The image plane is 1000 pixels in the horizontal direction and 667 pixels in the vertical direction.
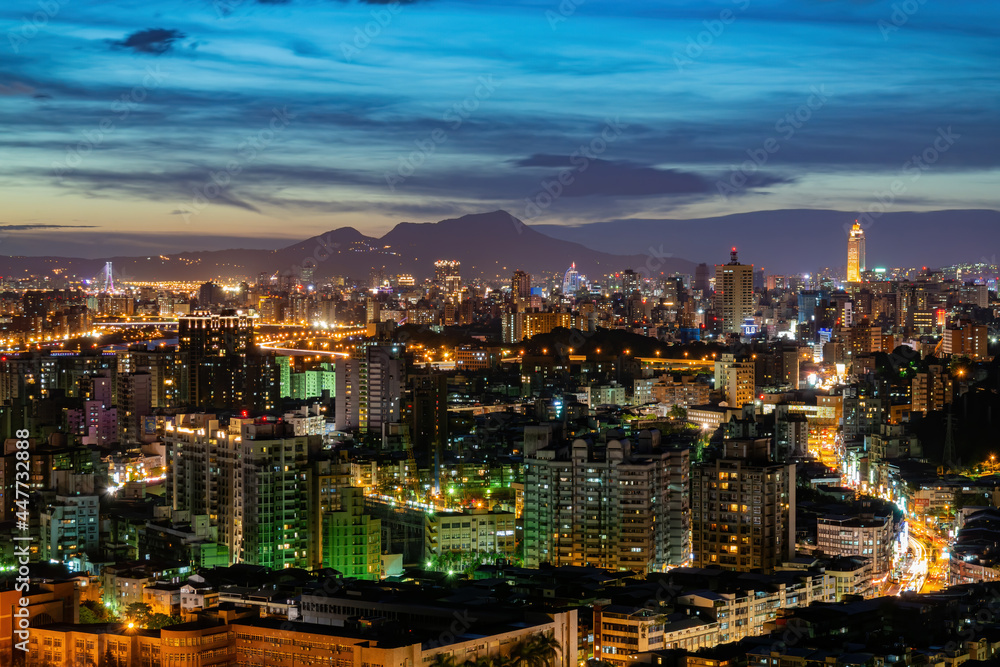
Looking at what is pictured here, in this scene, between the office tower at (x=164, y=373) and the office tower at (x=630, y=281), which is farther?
the office tower at (x=630, y=281)

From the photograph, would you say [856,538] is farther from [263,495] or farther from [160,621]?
[160,621]

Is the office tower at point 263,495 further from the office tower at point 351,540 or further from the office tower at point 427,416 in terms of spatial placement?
the office tower at point 427,416

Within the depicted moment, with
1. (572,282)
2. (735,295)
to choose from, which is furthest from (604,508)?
(572,282)

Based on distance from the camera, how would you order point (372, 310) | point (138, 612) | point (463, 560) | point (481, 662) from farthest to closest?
point (372, 310), point (463, 560), point (138, 612), point (481, 662)

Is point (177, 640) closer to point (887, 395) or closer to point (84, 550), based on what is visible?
point (84, 550)

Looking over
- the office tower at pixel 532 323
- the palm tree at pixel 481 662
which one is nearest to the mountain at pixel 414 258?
the office tower at pixel 532 323

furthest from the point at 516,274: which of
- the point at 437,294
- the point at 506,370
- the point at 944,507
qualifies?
the point at 944,507
